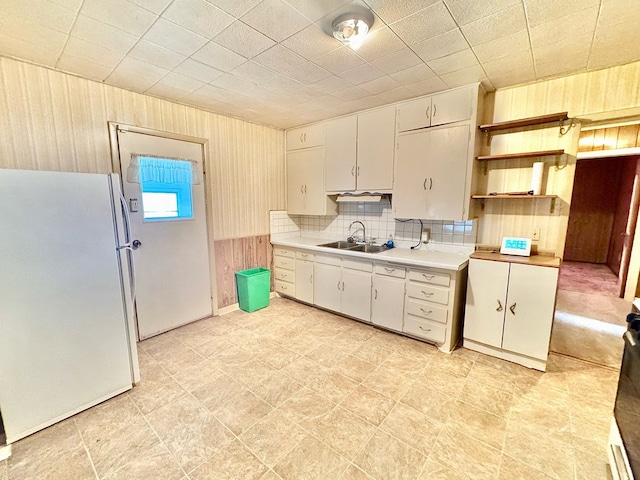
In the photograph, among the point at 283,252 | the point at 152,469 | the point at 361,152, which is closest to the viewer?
the point at 152,469

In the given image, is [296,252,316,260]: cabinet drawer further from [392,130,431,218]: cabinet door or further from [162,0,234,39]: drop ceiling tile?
[162,0,234,39]: drop ceiling tile

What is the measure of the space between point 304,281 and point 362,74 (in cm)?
249

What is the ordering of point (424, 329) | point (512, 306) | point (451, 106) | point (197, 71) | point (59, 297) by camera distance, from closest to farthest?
point (59, 297) < point (197, 71) < point (512, 306) < point (451, 106) < point (424, 329)

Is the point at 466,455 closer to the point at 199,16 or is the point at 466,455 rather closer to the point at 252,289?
the point at 252,289

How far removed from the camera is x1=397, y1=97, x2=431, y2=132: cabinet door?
2.76 metres

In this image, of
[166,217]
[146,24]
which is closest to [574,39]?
[146,24]

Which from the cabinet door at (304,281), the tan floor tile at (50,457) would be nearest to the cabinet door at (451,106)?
the cabinet door at (304,281)

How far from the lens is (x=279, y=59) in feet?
6.86

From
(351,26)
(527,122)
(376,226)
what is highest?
(351,26)

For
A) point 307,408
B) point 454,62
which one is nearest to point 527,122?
point 454,62

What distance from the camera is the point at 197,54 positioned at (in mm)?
2014

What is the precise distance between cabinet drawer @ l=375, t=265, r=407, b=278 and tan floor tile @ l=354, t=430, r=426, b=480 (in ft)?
4.88

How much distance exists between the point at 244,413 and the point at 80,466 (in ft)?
2.92

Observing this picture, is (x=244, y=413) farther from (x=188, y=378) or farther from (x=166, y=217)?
(x=166, y=217)
